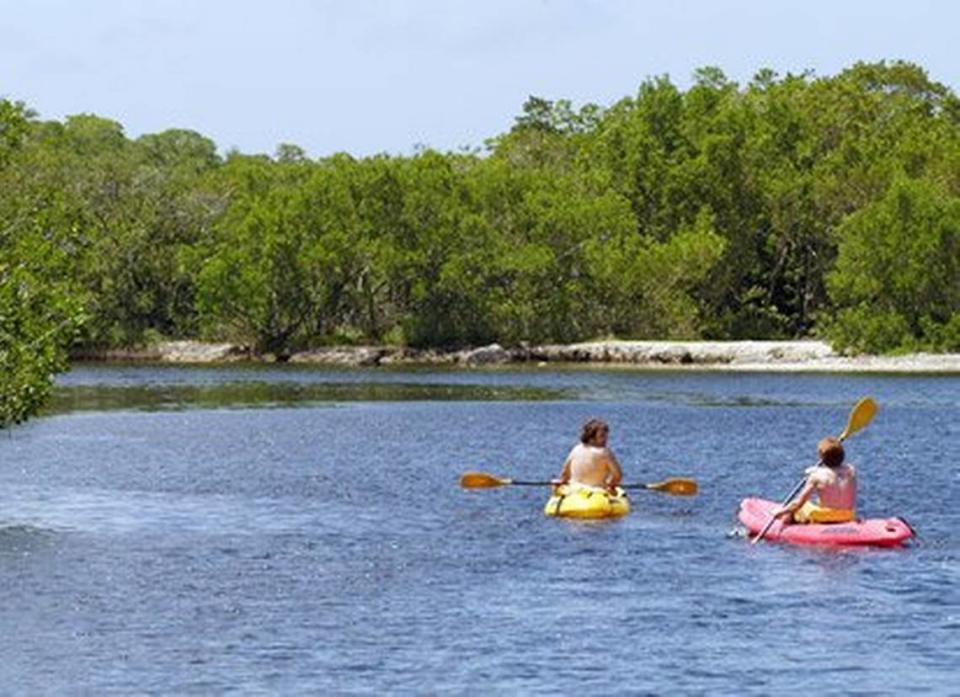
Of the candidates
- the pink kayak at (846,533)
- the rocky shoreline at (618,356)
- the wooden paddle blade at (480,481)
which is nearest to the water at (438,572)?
the pink kayak at (846,533)

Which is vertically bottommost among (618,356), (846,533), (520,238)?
(846,533)

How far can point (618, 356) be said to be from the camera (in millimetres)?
114688

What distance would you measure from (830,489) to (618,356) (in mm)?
81010

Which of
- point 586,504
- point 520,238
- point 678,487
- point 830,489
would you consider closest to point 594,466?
point 586,504

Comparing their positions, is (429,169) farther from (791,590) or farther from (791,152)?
(791,590)

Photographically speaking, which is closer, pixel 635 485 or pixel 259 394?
pixel 635 485

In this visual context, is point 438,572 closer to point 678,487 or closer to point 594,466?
point 594,466

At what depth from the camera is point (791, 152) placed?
12431 centimetres

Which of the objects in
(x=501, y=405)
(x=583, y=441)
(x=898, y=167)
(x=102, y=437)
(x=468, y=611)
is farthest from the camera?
(x=898, y=167)

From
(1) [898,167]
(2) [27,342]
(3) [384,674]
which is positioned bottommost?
(3) [384,674]

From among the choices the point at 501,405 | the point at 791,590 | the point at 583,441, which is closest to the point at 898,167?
the point at 501,405

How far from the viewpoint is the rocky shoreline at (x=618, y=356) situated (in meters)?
107

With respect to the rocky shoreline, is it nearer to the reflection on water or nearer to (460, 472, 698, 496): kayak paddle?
the reflection on water

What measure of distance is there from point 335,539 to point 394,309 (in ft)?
289
